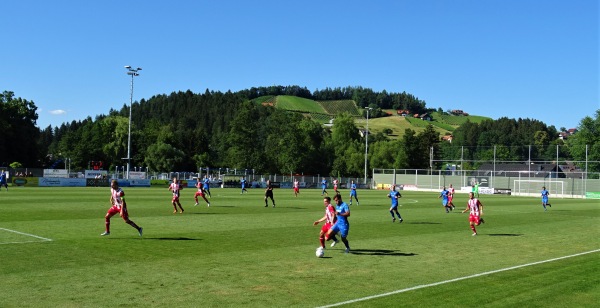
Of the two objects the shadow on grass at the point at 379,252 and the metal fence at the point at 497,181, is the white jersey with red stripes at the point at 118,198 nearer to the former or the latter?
the shadow on grass at the point at 379,252

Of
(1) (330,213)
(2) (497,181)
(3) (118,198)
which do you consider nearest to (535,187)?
(2) (497,181)

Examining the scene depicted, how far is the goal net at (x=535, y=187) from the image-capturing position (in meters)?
80.6

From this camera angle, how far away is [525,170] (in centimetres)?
9462

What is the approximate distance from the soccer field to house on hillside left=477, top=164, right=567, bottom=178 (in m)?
62.3

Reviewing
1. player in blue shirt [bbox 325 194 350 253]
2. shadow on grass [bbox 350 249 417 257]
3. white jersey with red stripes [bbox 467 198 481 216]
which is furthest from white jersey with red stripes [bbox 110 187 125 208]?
white jersey with red stripes [bbox 467 198 481 216]

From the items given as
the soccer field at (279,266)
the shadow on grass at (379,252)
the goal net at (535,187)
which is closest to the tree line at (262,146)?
the goal net at (535,187)

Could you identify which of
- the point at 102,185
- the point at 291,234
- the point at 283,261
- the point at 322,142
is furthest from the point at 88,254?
the point at 322,142

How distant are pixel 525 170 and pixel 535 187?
1280cm

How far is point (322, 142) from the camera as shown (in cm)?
13975

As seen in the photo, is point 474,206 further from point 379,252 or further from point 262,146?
point 262,146

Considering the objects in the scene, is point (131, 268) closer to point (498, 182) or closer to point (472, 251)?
point (472, 251)

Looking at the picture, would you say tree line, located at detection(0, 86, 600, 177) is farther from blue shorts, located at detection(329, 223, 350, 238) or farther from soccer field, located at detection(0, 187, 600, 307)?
blue shorts, located at detection(329, 223, 350, 238)

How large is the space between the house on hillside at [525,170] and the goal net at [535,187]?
149 cm

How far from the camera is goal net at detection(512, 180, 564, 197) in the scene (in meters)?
80.6
